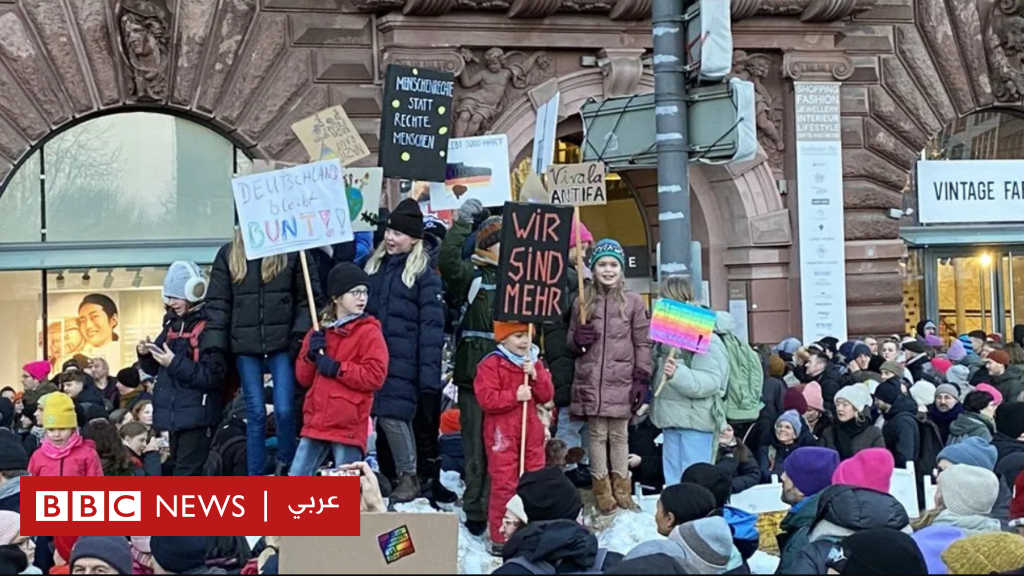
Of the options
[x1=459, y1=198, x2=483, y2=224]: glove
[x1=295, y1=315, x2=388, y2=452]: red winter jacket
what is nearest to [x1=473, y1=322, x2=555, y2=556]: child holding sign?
[x1=295, y1=315, x2=388, y2=452]: red winter jacket

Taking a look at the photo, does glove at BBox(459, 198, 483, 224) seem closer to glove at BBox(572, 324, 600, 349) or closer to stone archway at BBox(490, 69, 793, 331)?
glove at BBox(572, 324, 600, 349)

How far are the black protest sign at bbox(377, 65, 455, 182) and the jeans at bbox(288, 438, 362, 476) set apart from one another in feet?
9.06

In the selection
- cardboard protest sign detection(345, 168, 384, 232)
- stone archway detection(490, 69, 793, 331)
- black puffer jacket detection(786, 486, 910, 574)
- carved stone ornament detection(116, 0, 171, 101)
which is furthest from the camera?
stone archway detection(490, 69, 793, 331)

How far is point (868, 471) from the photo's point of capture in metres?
7.38

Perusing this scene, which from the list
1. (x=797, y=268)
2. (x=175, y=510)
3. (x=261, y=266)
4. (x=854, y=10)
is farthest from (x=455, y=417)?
(x=854, y=10)

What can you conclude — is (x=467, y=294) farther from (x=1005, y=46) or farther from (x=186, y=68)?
(x=1005, y=46)

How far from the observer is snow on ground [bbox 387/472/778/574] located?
8.34 meters

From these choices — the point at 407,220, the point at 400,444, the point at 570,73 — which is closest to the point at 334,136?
the point at 407,220

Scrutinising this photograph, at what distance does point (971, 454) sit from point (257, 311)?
4.02 meters

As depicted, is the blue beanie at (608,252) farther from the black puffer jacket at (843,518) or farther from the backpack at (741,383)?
the black puffer jacket at (843,518)

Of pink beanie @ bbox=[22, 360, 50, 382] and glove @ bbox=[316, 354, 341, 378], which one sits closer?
glove @ bbox=[316, 354, 341, 378]

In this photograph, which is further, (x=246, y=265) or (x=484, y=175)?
(x=484, y=175)

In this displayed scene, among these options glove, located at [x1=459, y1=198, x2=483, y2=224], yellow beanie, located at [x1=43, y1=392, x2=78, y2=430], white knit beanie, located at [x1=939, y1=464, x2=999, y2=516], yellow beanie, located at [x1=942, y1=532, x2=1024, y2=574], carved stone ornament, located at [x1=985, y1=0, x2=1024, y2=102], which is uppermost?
carved stone ornament, located at [x1=985, y1=0, x2=1024, y2=102]

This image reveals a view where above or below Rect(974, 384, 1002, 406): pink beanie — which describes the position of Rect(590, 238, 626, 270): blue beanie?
above
